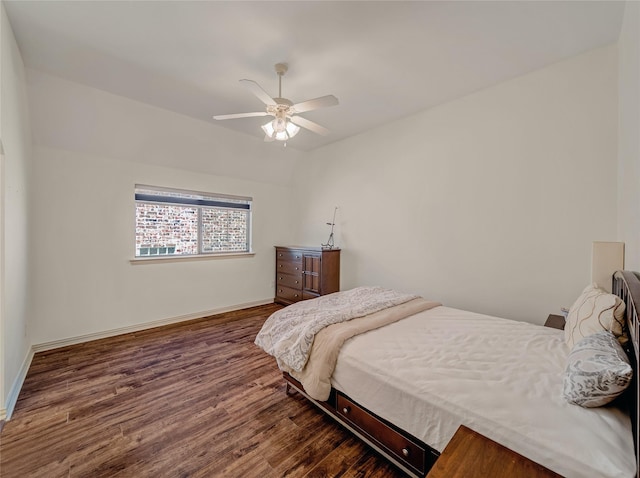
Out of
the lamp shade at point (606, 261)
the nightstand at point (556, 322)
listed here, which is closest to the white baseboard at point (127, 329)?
the nightstand at point (556, 322)

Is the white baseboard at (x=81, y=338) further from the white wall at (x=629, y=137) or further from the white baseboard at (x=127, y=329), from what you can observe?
the white wall at (x=629, y=137)

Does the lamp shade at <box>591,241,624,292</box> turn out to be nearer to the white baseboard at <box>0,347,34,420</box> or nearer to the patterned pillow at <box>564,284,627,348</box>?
the patterned pillow at <box>564,284,627,348</box>

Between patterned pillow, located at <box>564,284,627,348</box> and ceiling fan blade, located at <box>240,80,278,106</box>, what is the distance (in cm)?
254

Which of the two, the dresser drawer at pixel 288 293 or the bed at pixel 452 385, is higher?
the bed at pixel 452 385

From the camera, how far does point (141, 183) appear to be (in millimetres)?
3629

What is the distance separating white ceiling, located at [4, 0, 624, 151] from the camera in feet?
6.04

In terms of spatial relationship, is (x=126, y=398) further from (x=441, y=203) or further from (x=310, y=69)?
(x=441, y=203)

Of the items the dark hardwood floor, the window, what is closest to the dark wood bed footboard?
the dark hardwood floor

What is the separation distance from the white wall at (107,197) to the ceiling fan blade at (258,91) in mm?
1940

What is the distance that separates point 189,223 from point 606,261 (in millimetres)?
4778

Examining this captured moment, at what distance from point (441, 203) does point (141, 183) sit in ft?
13.0

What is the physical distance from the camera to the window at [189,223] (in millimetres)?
3769

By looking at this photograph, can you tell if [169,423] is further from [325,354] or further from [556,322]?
[556,322]

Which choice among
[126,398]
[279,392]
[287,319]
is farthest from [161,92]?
[279,392]
